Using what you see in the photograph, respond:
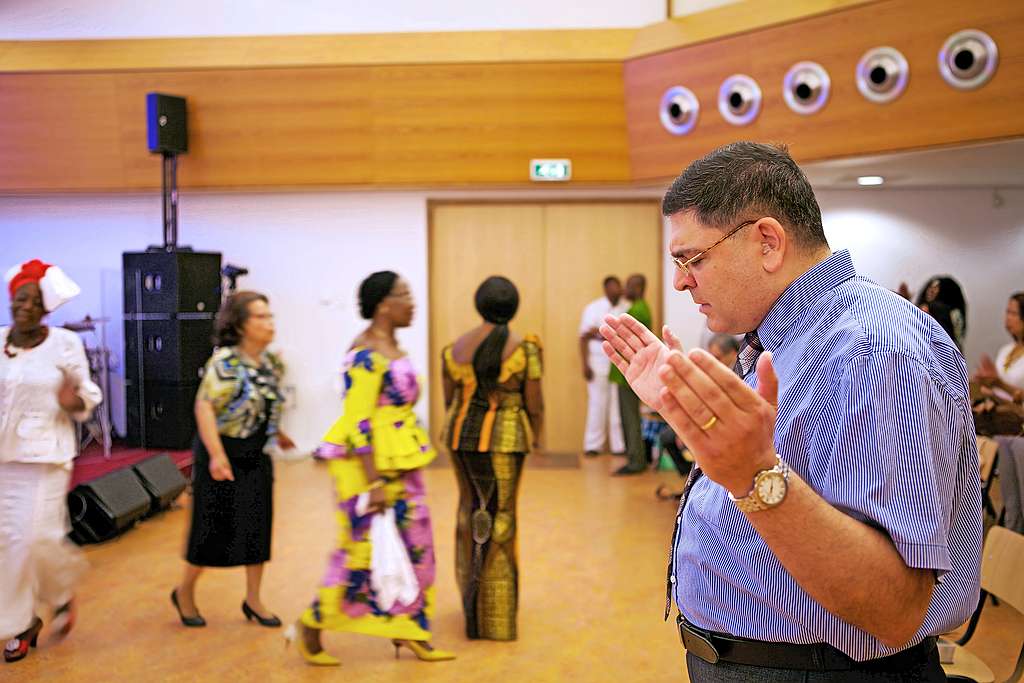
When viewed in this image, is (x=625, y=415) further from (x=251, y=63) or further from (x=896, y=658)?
(x=896, y=658)

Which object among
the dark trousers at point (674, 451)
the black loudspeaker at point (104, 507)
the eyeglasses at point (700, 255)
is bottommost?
the black loudspeaker at point (104, 507)

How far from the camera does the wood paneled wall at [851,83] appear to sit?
6.82 m

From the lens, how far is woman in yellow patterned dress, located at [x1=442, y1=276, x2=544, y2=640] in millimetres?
4875

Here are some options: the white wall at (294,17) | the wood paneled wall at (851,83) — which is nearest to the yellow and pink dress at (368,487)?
the wood paneled wall at (851,83)

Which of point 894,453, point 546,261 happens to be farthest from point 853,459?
point 546,261

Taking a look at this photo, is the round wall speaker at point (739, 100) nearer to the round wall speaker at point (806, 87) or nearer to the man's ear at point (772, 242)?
the round wall speaker at point (806, 87)

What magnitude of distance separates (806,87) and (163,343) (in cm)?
600

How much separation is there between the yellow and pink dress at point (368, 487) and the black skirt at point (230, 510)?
691 millimetres

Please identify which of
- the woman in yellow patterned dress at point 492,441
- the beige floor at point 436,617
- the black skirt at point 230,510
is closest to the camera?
the beige floor at point 436,617

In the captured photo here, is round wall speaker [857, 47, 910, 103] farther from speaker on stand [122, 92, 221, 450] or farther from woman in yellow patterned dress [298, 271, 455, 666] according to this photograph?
speaker on stand [122, 92, 221, 450]

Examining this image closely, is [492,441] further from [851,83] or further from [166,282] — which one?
[166,282]

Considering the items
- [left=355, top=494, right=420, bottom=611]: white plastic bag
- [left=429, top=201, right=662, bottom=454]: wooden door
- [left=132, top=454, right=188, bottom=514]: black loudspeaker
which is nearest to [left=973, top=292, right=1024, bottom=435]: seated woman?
[left=355, top=494, right=420, bottom=611]: white plastic bag

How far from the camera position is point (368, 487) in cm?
448

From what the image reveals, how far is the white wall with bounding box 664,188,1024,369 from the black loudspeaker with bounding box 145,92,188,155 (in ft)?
20.4
